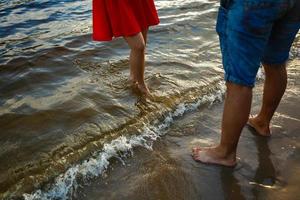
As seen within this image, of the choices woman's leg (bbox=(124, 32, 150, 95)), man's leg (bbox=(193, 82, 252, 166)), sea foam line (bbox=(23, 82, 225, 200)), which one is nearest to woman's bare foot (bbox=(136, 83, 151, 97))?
woman's leg (bbox=(124, 32, 150, 95))

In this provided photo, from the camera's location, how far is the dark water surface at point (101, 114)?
2.64 meters

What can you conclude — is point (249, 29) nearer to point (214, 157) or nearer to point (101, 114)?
point (214, 157)

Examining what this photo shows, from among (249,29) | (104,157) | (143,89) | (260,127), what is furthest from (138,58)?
(249,29)

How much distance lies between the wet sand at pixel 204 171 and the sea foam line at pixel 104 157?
0.06 m

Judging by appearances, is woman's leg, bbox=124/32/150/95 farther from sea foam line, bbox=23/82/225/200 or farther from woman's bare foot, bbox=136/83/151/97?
sea foam line, bbox=23/82/225/200

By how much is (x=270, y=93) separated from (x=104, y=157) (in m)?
1.34

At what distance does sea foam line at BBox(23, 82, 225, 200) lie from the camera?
8.42 ft

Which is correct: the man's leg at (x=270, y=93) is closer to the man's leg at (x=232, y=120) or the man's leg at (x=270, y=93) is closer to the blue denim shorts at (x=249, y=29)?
the blue denim shorts at (x=249, y=29)

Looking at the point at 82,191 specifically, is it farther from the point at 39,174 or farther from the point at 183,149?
the point at 183,149

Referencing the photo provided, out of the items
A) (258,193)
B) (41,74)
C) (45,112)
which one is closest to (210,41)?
(41,74)

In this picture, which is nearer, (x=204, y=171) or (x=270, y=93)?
(x=204, y=171)

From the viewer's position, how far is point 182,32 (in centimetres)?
616

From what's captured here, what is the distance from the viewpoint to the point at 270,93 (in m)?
2.89

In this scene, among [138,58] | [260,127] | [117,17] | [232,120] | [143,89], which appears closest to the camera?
[232,120]
